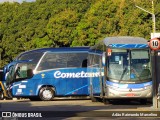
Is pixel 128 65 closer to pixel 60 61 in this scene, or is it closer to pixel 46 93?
pixel 60 61

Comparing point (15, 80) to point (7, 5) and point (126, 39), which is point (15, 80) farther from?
point (7, 5)

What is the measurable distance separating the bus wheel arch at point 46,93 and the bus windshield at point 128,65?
25.2ft

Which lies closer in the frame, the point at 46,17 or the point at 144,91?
the point at 144,91

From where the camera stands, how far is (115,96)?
22438 millimetres

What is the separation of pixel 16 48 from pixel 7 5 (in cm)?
764

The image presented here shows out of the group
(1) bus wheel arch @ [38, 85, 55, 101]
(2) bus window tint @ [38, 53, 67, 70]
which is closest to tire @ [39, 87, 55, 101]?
(1) bus wheel arch @ [38, 85, 55, 101]

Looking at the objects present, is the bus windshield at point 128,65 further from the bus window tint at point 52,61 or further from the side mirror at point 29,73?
the side mirror at point 29,73

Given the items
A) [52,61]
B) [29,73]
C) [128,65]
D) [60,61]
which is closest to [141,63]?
[128,65]

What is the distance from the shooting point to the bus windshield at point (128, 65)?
22625mm

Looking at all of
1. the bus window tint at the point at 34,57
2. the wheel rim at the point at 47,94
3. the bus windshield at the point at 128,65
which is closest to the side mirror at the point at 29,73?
the bus window tint at the point at 34,57

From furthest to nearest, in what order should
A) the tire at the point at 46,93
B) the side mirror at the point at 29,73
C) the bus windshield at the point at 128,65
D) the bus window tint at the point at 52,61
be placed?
the tire at the point at 46,93, the side mirror at the point at 29,73, the bus window tint at the point at 52,61, the bus windshield at the point at 128,65

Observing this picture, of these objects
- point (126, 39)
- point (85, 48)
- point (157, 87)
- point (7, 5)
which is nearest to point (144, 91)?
point (157, 87)

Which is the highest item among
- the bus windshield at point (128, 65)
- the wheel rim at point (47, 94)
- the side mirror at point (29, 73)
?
the bus windshield at point (128, 65)

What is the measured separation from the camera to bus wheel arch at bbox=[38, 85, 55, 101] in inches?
1160
